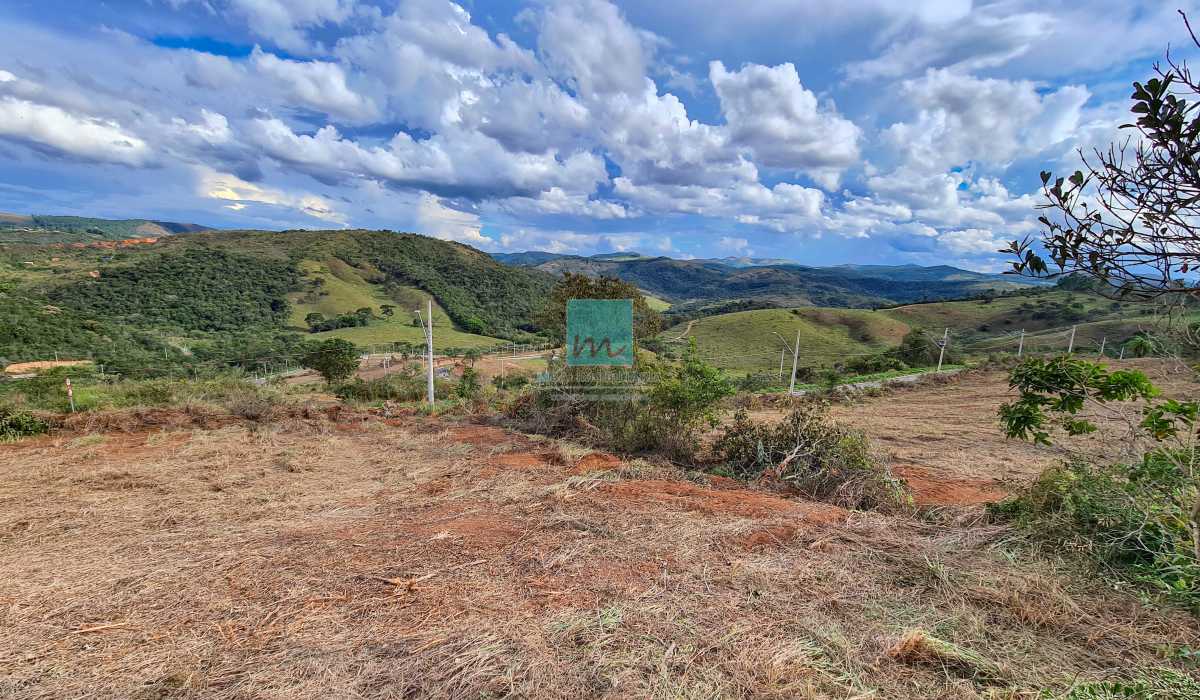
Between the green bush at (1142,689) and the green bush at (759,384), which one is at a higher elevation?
the green bush at (1142,689)

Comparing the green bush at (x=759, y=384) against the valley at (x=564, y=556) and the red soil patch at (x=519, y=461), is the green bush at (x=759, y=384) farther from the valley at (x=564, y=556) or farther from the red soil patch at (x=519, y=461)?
the red soil patch at (x=519, y=461)

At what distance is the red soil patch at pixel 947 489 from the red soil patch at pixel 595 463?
3663 mm

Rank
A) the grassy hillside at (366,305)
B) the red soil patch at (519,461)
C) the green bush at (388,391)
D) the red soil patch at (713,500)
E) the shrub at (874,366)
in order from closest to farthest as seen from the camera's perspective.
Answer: the red soil patch at (713,500)
the red soil patch at (519,461)
the green bush at (388,391)
the shrub at (874,366)
the grassy hillside at (366,305)

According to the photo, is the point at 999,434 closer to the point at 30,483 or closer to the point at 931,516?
the point at 931,516

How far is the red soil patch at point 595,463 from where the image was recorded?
6.17 m

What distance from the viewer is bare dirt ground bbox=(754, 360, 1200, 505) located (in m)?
5.17

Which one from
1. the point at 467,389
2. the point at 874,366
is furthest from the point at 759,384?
the point at 467,389

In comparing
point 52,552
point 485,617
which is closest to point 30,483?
point 52,552

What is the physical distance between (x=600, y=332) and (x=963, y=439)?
8.00 meters

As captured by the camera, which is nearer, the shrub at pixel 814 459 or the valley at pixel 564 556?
the valley at pixel 564 556

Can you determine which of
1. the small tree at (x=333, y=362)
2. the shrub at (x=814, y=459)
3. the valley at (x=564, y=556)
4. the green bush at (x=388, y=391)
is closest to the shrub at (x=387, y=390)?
the green bush at (x=388, y=391)

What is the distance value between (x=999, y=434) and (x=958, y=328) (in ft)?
206

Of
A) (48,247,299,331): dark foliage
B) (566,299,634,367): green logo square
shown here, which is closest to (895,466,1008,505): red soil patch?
(566,299,634,367): green logo square

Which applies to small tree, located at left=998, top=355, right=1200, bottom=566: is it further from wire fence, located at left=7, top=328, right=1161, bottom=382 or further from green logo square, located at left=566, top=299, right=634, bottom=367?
wire fence, located at left=7, top=328, right=1161, bottom=382
